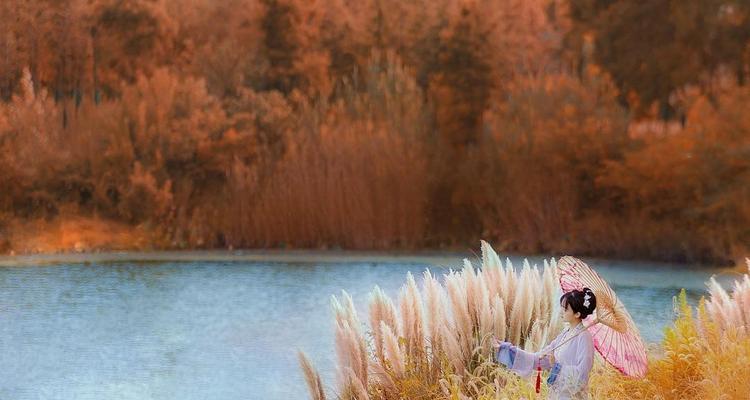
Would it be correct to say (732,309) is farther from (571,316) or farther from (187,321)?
(187,321)

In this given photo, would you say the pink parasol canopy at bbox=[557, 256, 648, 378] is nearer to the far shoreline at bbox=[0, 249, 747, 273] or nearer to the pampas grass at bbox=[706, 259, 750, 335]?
the pampas grass at bbox=[706, 259, 750, 335]

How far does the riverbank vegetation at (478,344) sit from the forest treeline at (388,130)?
931cm

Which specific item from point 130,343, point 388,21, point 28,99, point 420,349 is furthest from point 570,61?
point 420,349

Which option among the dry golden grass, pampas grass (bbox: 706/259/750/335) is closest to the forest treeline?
the dry golden grass

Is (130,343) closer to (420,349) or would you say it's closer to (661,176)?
(420,349)

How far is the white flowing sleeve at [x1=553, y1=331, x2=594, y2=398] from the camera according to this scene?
4.99 metres

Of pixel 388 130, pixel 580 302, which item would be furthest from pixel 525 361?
pixel 388 130

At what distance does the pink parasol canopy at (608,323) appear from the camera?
17.0ft

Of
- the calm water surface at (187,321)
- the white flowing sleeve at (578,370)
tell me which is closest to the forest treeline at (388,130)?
the calm water surface at (187,321)

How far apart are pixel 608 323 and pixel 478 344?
0.76 m

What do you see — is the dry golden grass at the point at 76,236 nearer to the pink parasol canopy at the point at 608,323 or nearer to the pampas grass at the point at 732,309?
the pampas grass at the point at 732,309

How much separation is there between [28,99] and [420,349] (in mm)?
14751

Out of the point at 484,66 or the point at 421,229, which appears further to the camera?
the point at 484,66

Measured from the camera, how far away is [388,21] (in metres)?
23.8
